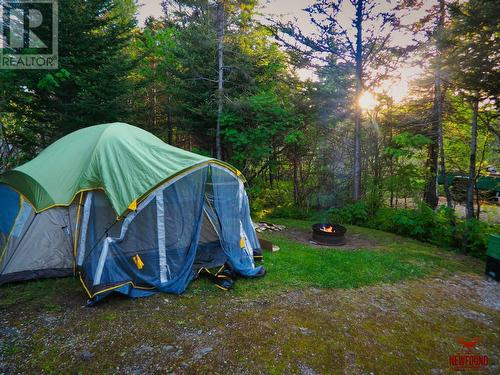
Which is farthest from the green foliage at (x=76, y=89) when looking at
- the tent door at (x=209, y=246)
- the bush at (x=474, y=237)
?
the bush at (x=474, y=237)

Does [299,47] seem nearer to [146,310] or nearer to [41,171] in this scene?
[41,171]

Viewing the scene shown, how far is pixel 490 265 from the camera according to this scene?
5.23 m

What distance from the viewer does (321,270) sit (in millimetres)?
5125

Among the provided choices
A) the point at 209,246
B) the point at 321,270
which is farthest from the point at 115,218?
the point at 321,270

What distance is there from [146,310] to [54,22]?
26.3ft

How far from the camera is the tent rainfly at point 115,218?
4023 millimetres

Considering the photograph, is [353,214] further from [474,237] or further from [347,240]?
[474,237]

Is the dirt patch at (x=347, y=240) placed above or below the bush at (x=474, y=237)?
below

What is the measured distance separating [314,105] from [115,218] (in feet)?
25.3

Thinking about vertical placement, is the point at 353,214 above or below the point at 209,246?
above

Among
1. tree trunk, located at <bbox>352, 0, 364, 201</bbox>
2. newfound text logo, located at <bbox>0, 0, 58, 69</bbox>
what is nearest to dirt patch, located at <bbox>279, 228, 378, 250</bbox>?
tree trunk, located at <bbox>352, 0, 364, 201</bbox>

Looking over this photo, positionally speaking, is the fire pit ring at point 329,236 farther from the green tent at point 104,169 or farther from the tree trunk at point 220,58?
the tree trunk at point 220,58

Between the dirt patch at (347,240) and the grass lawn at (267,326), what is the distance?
5.58ft

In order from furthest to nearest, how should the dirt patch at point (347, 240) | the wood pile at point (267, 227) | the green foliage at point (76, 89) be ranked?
the wood pile at point (267, 227) → the green foliage at point (76, 89) → the dirt patch at point (347, 240)
